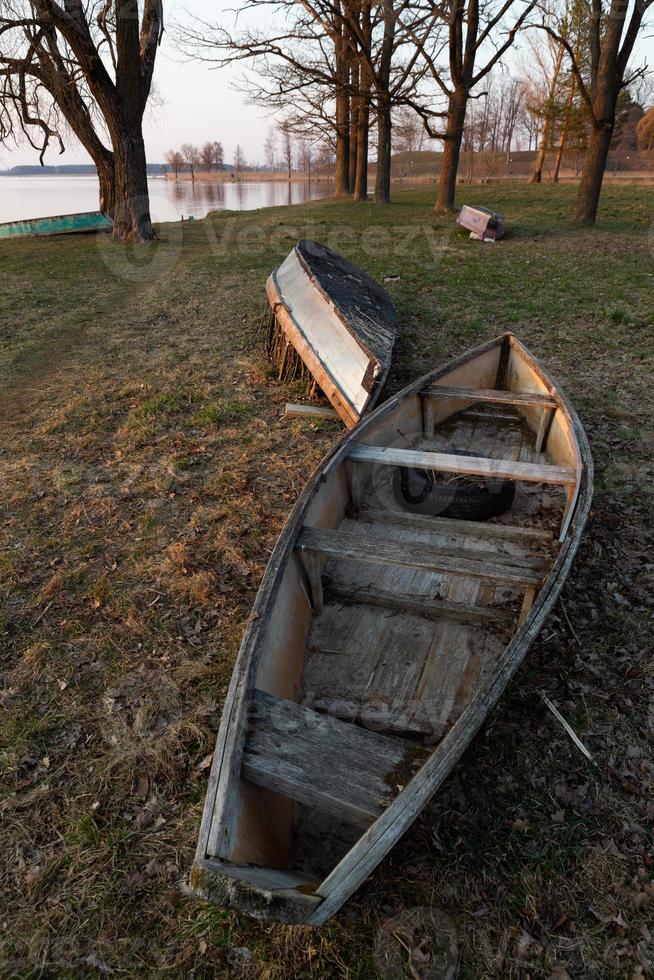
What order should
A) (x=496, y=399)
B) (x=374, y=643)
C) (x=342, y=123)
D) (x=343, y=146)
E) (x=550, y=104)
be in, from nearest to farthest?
(x=374, y=643), (x=496, y=399), (x=342, y=123), (x=343, y=146), (x=550, y=104)

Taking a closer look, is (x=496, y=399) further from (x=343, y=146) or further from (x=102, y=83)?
(x=343, y=146)

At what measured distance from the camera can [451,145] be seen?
2005cm

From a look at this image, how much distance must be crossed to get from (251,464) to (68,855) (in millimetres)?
3958

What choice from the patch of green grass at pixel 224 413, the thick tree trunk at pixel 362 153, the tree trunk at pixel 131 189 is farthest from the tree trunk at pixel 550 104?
the patch of green grass at pixel 224 413

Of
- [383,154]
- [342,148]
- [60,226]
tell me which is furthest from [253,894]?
[342,148]

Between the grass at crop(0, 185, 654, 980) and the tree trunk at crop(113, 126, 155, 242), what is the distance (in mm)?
11640

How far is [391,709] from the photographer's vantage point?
3.20 meters

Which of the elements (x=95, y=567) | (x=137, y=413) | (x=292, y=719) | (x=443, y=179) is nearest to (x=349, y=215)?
(x=443, y=179)

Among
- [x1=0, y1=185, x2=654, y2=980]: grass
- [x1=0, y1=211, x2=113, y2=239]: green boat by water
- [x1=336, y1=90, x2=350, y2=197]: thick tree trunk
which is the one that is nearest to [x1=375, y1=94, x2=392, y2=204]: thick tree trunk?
[x1=336, y1=90, x2=350, y2=197]: thick tree trunk

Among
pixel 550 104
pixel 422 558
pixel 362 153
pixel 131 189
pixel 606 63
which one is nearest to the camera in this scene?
pixel 422 558

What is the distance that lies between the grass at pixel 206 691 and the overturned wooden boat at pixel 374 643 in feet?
1.25

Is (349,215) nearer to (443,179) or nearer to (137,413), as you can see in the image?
(443,179)

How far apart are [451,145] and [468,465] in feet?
64.8

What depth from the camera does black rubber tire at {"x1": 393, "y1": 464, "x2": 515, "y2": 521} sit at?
184 inches
